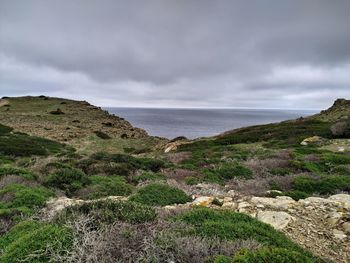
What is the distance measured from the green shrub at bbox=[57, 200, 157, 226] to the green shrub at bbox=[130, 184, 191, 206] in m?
2.28

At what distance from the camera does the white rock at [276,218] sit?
660 centimetres

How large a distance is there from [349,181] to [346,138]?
1662cm

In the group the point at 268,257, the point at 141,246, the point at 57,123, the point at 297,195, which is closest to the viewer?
the point at 268,257

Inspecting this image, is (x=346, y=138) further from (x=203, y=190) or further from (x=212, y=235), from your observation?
(x=212, y=235)

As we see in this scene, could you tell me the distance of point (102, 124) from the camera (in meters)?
52.4

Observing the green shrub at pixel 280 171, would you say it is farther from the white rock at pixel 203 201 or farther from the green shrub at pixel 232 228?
the green shrub at pixel 232 228

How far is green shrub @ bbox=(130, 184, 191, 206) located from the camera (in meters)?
8.55

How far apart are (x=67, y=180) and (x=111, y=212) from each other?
589 centimetres

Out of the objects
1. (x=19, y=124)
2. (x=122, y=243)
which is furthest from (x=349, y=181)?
(x=19, y=124)

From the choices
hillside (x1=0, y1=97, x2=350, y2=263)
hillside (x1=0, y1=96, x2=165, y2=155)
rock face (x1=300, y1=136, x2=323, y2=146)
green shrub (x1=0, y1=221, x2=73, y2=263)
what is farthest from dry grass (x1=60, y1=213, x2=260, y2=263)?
hillside (x1=0, y1=96, x2=165, y2=155)

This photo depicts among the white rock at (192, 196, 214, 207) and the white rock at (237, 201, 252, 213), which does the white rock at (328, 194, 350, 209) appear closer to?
the white rock at (237, 201, 252, 213)

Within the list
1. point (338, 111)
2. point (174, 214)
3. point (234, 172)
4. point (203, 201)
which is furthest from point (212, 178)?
point (338, 111)

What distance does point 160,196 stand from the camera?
8.82 metres

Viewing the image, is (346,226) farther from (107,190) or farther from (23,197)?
(23,197)
